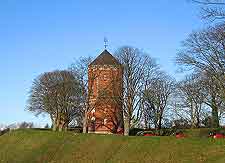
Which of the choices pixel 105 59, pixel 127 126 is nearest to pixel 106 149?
pixel 127 126

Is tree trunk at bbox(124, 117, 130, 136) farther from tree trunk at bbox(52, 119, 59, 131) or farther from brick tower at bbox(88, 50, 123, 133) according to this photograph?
tree trunk at bbox(52, 119, 59, 131)

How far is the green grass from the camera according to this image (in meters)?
23.2

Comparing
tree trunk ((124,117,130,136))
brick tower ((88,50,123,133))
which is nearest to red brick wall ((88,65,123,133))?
brick tower ((88,50,123,133))

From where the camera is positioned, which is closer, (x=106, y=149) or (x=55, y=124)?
(x=106, y=149)

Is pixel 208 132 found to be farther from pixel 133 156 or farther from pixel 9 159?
pixel 9 159

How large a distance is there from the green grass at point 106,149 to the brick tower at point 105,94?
1830cm

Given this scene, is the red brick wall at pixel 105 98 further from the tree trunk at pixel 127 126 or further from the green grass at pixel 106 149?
the green grass at pixel 106 149

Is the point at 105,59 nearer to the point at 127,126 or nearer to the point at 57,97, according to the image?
the point at 57,97

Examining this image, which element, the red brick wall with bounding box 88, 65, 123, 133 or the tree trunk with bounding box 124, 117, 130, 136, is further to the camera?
the red brick wall with bounding box 88, 65, 123, 133

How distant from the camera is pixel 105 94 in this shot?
5369 cm

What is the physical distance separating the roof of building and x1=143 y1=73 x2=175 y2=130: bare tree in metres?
5.79

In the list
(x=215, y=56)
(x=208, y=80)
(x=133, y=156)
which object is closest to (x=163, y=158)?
(x=133, y=156)

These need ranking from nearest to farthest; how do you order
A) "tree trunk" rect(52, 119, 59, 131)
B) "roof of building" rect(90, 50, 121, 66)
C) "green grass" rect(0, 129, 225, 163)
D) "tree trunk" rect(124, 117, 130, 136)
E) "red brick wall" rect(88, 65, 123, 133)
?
"green grass" rect(0, 129, 225, 163), "tree trunk" rect(124, 117, 130, 136), "red brick wall" rect(88, 65, 123, 133), "roof of building" rect(90, 50, 121, 66), "tree trunk" rect(52, 119, 59, 131)

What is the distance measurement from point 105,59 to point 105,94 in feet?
24.2
